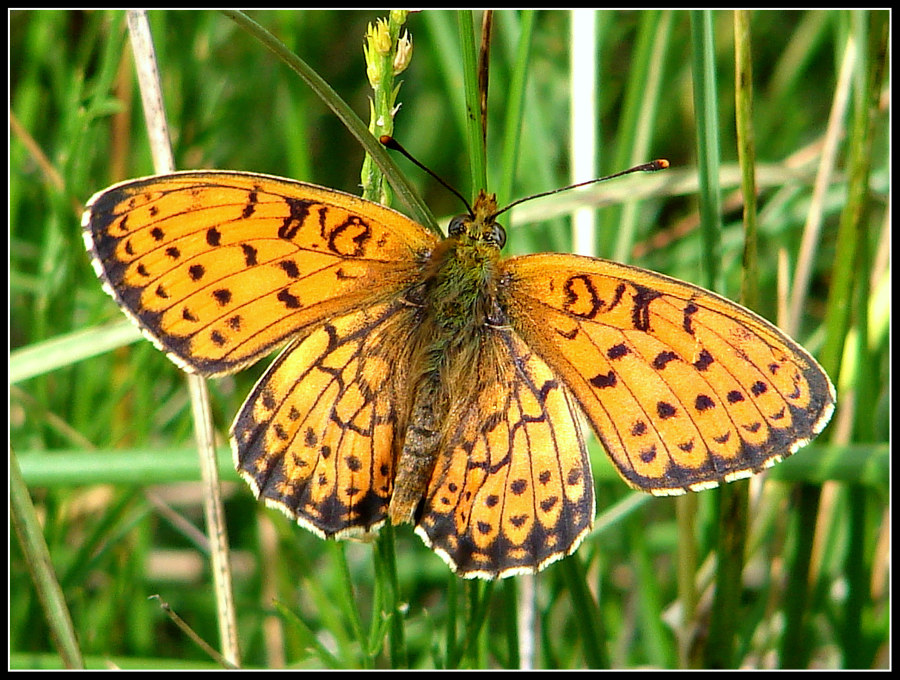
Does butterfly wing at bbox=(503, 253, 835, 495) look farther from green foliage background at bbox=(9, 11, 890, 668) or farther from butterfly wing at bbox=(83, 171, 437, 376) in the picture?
butterfly wing at bbox=(83, 171, 437, 376)

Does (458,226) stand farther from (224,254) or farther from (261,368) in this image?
(261,368)

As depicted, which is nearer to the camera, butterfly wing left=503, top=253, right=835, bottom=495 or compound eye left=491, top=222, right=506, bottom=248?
butterfly wing left=503, top=253, right=835, bottom=495

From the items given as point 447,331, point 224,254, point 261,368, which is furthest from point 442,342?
point 261,368

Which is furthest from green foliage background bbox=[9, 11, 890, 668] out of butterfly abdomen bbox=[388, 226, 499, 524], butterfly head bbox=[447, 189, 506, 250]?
butterfly abdomen bbox=[388, 226, 499, 524]

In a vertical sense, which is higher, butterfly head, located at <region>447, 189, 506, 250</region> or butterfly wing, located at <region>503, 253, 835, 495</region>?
butterfly head, located at <region>447, 189, 506, 250</region>

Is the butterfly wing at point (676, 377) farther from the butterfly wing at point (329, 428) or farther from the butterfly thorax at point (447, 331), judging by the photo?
the butterfly wing at point (329, 428)

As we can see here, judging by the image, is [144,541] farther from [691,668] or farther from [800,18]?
[800,18]

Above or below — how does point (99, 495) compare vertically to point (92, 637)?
above

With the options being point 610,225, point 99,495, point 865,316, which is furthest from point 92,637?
point 865,316
